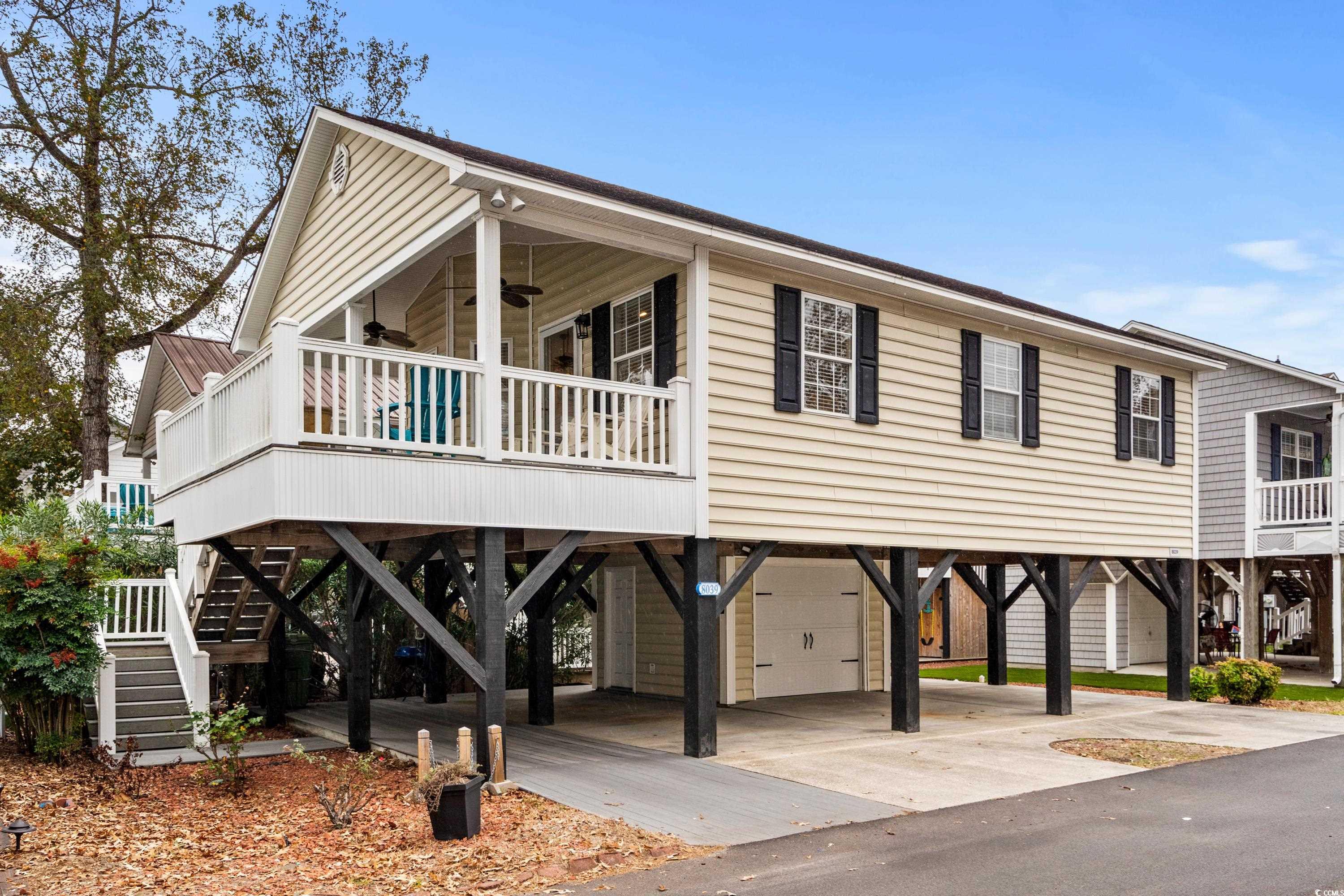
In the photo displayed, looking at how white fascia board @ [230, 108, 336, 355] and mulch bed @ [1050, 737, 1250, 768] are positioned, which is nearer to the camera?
mulch bed @ [1050, 737, 1250, 768]

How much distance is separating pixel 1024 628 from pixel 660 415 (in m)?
16.0

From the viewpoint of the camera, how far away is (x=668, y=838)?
7227mm

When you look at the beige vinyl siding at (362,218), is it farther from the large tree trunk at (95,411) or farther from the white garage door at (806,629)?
the large tree trunk at (95,411)

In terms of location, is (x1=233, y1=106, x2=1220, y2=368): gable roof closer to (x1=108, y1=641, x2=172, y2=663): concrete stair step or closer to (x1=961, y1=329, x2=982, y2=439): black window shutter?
(x1=961, y1=329, x2=982, y2=439): black window shutter

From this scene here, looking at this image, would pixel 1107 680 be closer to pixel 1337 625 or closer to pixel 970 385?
pixel 1337 625

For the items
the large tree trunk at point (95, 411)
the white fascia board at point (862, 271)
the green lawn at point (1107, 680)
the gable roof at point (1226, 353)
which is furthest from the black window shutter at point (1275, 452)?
the large tree trunk at point (95, 411)

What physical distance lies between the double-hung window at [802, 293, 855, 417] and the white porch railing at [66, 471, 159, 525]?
10.7 meters

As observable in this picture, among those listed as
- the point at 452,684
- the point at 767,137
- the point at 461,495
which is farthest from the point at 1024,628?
the point at 767,137

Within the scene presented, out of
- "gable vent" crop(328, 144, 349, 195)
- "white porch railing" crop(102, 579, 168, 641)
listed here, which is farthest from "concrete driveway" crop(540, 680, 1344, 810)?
"gable vent" crop(328, 144, 349, 195)

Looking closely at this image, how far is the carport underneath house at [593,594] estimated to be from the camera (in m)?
9.16

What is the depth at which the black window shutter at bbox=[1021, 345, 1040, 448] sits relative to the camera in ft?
45.8

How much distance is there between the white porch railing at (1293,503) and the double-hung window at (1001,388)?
8.94 m

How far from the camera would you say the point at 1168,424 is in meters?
16.2

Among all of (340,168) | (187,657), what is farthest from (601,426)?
(187,657)
